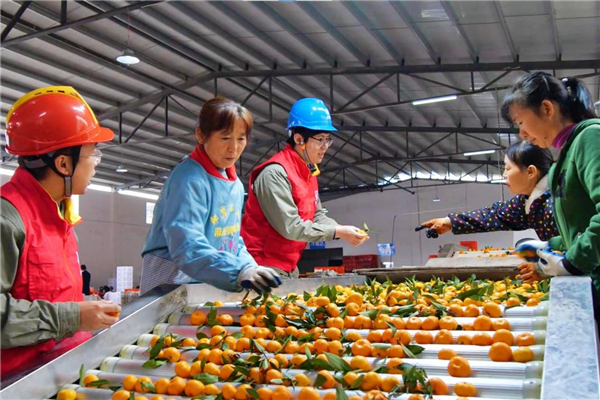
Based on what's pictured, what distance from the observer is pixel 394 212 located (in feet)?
87.2

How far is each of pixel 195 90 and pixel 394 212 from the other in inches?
614

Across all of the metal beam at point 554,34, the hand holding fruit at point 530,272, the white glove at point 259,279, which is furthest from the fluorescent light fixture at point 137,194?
the hand holding fruit at point 530,272

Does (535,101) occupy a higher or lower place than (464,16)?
lower

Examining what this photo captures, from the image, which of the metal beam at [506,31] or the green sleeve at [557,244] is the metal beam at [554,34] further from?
the green sleeve at [557,244]

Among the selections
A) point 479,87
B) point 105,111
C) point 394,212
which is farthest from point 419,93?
point 394,212

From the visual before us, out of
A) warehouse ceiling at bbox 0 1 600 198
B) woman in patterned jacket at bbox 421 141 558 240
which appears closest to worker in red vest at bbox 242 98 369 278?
woman in patterned jacket at bbox 421 141 558 240

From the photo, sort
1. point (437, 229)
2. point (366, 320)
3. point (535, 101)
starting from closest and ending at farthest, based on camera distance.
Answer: point (366, 320) → point (535, 101) → point (437, 229)

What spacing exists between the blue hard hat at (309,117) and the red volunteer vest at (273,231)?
0.22m

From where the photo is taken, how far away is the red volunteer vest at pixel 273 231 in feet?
10.1

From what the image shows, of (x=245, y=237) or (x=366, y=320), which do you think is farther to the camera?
(x=245, y=237)

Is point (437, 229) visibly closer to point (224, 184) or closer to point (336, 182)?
point (224, 184)

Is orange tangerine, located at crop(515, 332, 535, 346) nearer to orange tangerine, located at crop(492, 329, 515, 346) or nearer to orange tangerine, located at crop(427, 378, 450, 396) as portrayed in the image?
orange tangerine, located at crop(492, 329, 515, 346)

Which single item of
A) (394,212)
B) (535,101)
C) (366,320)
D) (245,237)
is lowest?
(366,320)

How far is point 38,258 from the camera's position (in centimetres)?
179
